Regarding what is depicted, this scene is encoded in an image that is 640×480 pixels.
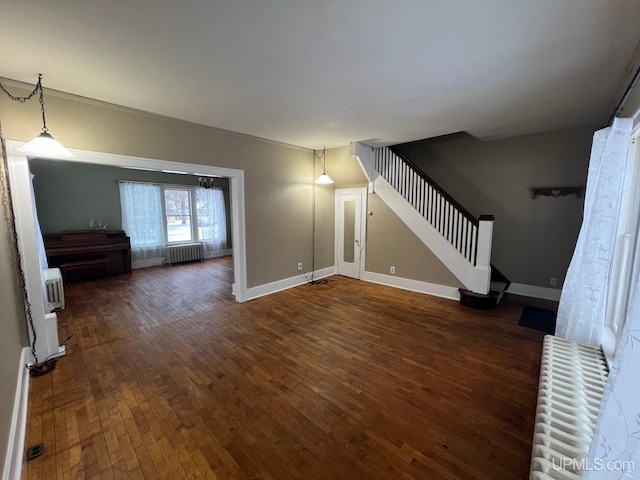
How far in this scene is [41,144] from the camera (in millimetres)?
2213

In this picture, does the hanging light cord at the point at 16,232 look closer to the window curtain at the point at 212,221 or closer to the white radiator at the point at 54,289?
the white radiator at the point at 54,289

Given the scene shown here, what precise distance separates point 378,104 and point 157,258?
6917 millimetres

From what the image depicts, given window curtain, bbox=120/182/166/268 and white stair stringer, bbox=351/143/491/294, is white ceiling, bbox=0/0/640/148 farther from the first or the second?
window curtain, bbox=120/182/166/268

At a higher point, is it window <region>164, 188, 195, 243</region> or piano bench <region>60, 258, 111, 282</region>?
window <region>164, 188, 195, 243</region>

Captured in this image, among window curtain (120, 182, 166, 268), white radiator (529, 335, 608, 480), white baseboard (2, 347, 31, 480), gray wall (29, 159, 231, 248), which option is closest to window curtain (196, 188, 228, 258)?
window curtain (120, 182, 166, 268)

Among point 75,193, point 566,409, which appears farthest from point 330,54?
point 75,193

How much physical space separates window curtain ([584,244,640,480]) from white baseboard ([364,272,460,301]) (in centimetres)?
385

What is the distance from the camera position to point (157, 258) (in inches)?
279

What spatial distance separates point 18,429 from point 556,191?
6681 mm

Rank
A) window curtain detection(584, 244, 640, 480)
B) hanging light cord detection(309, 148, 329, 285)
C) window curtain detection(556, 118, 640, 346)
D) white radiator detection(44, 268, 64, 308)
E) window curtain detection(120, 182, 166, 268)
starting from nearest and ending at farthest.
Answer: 1. window curtain detection(584, 244, 640, 480)
2. window curtain detection(556, 118, 640, 346)
3. white radiator detection(44, 268, 64, 308)
4. hanging light cord detection(309, 148, 329, 285)
5. window curtain detection(120, 182, 166, 268)

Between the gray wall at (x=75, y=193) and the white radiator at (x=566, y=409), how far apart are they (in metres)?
8.03

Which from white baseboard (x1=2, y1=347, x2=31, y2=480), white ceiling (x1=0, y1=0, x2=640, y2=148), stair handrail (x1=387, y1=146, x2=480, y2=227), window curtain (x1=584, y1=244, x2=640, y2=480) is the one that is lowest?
white baseboard (x1=2, y1=347, x2=31, y2=480)

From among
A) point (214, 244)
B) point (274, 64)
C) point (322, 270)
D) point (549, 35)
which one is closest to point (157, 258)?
point (214, 244)

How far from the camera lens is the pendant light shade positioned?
2203mm
